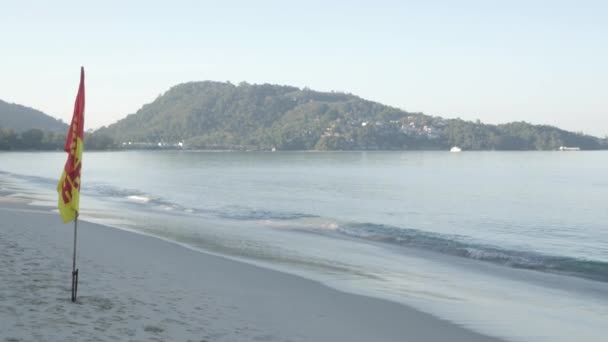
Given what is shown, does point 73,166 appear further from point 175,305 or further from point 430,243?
point 430,243

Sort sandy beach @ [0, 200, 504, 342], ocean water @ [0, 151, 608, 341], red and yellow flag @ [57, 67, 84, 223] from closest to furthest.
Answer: sandy beach @ [0, 200, 504, 342] → red and yellow flag @ [57, 67, 84, 223] → ocean water @ [0, 151, 608, 341]

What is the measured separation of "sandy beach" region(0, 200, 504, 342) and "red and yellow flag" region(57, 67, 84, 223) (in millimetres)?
1214

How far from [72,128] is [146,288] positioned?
3131 millimetres

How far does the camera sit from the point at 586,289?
12.9m

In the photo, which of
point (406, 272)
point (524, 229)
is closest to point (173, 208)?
point (524, 229)

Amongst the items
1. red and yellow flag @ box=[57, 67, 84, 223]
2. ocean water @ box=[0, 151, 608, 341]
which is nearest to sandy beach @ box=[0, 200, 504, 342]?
ocean water @ box=[0, 151, 608, 341]

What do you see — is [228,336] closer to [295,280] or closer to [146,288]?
[146,288]

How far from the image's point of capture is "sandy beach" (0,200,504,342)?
22.9 feet

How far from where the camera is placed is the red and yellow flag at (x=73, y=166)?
723 cm

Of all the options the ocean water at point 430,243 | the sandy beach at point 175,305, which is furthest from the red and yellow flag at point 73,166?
the ocean water at point 430,243

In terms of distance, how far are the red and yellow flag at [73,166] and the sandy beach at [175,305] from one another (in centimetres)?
121

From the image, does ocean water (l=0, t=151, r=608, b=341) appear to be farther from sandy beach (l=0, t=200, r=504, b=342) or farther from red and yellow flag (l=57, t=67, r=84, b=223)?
red and yellow flag (l=57, t=67, r=84, b=223)

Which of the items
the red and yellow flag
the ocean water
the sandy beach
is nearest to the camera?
the sandy beach

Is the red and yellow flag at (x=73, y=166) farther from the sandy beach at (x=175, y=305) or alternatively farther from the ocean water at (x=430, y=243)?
the ocean water at (x=430, y=243)
